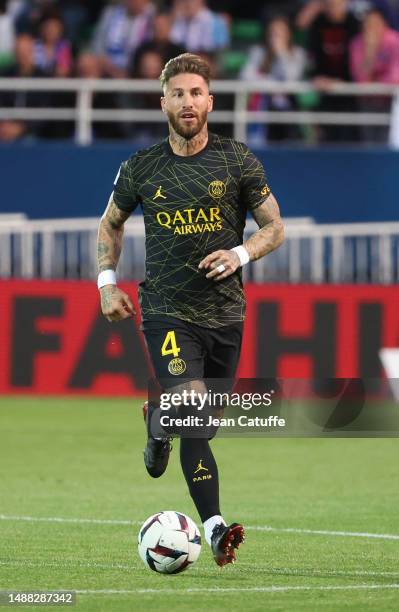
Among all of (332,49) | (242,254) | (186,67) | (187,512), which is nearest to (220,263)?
(242,254)

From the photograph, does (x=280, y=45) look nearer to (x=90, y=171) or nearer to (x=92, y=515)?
(x=90, y=171)

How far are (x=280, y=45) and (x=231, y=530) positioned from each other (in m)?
13.9

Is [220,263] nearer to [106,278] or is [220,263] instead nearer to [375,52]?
[106,278]

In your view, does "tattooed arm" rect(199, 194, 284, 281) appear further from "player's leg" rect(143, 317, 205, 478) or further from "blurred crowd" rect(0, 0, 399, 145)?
"blurred crowd" rect(0, 0, 399, 145)

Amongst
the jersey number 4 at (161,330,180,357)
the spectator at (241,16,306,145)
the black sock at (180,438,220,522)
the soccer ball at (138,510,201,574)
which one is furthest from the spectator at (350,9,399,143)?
the soccer ball at (138,510,201,574)

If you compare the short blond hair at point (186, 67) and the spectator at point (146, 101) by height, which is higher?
the short blond hair at point (186, 67)

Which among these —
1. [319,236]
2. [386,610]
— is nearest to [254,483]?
[386,610]

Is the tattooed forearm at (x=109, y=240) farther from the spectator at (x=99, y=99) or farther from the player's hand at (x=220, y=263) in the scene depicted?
the spectator at (x=99, y=99)

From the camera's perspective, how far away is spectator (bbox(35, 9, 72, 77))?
21031 mm

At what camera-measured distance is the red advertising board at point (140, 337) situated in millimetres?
17594

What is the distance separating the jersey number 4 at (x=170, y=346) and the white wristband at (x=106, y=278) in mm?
507

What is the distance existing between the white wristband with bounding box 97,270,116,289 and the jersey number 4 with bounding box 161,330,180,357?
507 mm

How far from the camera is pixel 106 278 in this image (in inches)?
326

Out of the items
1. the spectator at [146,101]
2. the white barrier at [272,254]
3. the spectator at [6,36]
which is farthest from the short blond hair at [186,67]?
the spectator at [6,36]
